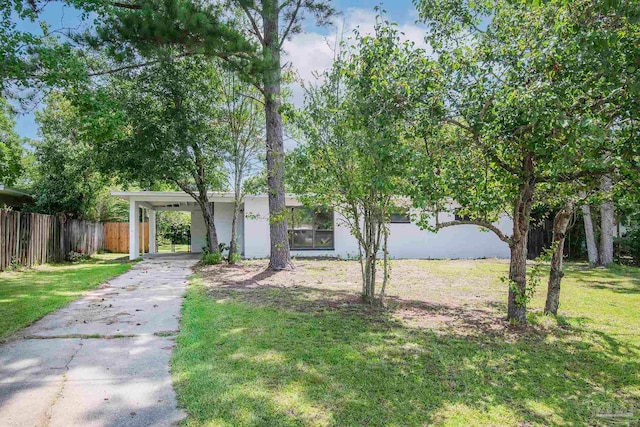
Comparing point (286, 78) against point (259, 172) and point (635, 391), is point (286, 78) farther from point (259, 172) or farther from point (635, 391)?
point (635, 391)

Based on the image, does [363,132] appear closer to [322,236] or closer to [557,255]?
[557,255]

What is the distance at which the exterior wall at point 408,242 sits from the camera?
16.8 m

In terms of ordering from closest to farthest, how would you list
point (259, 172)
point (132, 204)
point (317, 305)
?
point (317, 305)
point (259, 172)
point (132, 204)

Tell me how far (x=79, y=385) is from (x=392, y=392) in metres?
2.53

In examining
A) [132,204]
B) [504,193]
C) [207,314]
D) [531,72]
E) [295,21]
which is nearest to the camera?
[531,72]

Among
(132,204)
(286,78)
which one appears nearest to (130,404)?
(286,78)

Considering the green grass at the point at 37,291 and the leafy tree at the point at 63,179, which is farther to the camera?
the leafy tree at the point at 63,179

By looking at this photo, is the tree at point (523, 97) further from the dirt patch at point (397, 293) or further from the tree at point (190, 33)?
the tree at point (190, 33)

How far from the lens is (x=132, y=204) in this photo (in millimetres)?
16078

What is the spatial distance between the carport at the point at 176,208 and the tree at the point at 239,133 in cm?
218

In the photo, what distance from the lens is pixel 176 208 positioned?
20.3 m

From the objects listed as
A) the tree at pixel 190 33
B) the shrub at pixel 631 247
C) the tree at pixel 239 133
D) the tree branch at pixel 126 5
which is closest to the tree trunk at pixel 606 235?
the shrub at pixel 631 247

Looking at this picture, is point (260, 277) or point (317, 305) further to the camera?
point (260, 277)

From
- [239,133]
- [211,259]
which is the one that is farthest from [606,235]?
[211,259]
